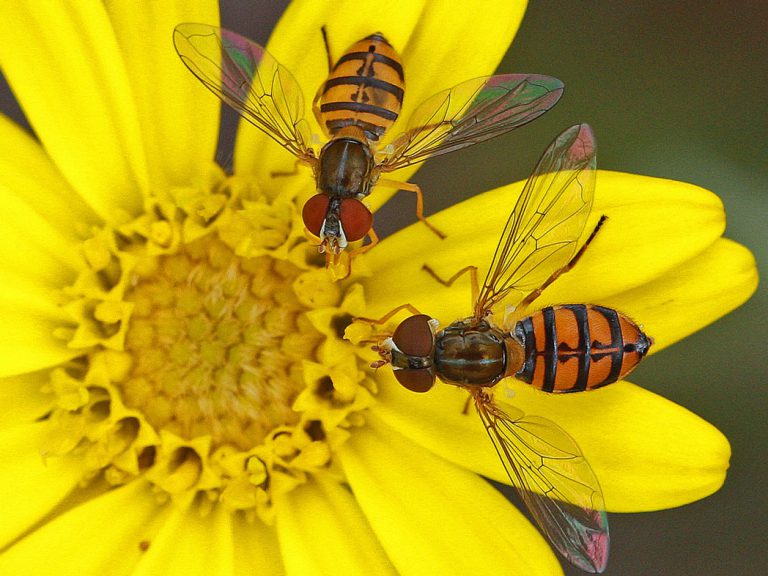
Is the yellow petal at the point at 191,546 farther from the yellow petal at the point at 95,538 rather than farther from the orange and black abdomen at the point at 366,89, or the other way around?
the orange and black abdomen at the point at 366,89

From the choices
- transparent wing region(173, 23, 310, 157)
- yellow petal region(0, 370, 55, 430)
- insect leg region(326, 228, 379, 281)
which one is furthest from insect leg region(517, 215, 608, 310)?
yellow petal region(0, 370, 55, 430)

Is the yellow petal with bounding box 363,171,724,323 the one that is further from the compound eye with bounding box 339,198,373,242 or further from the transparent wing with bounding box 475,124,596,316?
the compound eye with bounding box 339,198,373,242

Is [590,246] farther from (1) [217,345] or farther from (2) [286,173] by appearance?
(1) [217,345]

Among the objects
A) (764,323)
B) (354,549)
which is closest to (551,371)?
(354,549)

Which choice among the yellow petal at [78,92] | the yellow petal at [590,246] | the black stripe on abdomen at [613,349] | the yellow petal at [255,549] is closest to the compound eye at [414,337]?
the yellow petal at [590,246]

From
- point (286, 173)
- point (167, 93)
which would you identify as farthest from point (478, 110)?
point (167, 93)

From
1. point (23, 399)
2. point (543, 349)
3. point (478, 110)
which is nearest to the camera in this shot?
point (543, 349)

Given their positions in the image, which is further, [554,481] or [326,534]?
[326,534]
